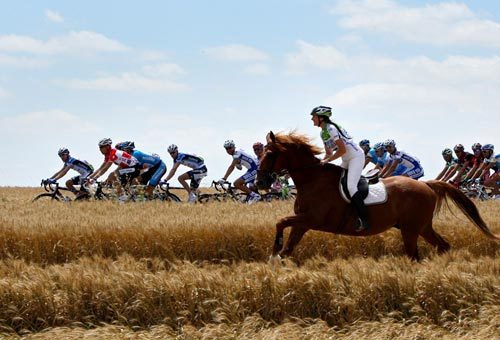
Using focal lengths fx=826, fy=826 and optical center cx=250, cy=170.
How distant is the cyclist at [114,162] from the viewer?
23562 millimetres

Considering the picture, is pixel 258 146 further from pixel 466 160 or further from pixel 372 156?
pixel 466 160

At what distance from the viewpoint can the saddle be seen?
1341 cm

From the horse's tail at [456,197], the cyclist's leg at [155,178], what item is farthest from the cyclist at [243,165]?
the horse's tail at [456,197]

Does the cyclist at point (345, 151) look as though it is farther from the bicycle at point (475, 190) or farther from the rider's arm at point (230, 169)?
the bicycle at point (475, 190)

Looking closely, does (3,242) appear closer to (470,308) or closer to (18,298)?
(18,298)

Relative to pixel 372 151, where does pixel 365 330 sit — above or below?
below

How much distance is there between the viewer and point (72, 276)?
35.0ft

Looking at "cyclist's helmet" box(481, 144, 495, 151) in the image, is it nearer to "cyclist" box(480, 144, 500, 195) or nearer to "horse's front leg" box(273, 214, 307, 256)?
"cyclist" box(480, 144, 500, 195)

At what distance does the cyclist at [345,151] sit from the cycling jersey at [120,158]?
10.9m

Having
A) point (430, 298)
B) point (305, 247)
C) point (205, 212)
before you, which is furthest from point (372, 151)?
point (430, 298)

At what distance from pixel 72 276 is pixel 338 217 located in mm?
4617

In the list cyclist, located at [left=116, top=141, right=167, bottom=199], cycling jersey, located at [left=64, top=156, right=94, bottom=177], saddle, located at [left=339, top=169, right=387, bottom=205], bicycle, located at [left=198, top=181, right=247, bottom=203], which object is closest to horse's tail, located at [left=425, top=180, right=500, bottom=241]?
saddle, located at [left=339, top=169, right=387, bottom=205]

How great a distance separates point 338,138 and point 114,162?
11.4m

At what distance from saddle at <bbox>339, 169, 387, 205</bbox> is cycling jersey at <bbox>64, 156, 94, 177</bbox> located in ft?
41.5
